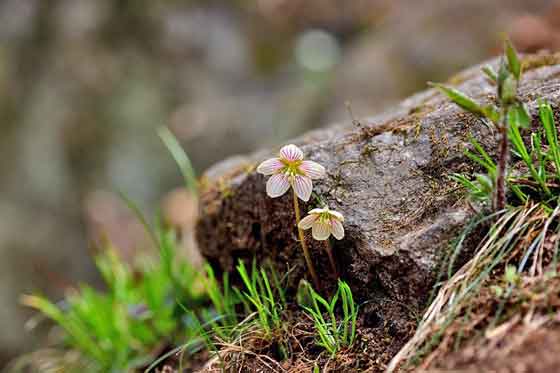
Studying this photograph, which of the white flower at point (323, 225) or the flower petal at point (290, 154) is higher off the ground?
the flower petal at point (290, 154)

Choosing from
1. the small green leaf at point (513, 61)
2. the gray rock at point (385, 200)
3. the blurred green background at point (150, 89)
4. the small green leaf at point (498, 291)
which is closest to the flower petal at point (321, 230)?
the gray rock at point (385, 200)

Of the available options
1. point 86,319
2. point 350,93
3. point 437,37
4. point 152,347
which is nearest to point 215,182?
point 152,347

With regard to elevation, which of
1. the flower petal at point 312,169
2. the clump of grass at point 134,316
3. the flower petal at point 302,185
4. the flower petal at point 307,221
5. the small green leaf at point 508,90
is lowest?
the clump of grass at point 134,316

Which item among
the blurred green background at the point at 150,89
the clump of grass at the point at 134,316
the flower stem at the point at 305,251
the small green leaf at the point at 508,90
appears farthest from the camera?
the blurred green background at the point at 150,89

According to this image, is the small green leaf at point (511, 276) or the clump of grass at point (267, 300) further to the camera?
the clump of grass at point (267, 300)

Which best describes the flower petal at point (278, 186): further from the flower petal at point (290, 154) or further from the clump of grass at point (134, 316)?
the clump of grass at point (134, 316)

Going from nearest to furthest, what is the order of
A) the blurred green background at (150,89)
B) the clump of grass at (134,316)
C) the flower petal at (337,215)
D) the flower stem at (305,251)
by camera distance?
1. the flower petal at (337,215)
2. the flower stem at (305,251)
3. the clump of grass at (134,316)
4. the blurred green background at (150,89)

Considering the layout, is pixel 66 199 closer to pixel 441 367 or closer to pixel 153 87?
pixel 153 87
